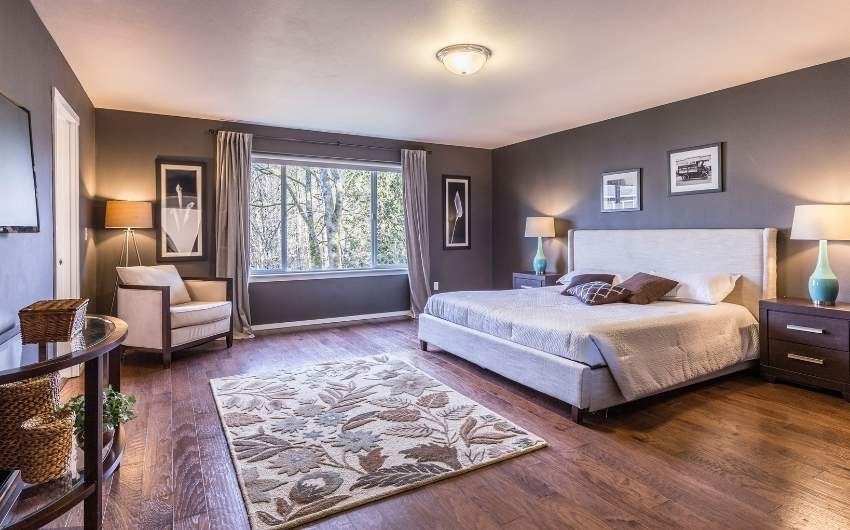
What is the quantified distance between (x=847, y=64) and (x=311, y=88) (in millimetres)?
4112

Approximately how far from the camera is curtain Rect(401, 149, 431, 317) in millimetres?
6172

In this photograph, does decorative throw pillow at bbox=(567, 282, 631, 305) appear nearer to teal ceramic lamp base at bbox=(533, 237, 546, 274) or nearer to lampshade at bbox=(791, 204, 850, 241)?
lampshade at bbox=(791, 204, 850, 241)

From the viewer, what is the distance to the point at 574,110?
15.6ft

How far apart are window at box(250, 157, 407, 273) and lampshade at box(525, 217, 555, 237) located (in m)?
1.80

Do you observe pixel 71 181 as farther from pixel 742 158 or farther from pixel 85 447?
pixel 742 158

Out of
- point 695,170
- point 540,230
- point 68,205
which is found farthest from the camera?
point 540,230

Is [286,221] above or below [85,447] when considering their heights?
above

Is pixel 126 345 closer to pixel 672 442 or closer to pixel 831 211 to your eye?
pixel 672 442

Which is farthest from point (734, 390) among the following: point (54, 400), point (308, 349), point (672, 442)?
point (54, 400)

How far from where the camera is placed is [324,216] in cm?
591

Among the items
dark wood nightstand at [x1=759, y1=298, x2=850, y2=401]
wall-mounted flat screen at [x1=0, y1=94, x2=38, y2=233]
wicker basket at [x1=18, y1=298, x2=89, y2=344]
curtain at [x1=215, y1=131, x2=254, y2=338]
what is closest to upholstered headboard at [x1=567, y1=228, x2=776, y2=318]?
dark wood nightstand at [x1=759, y1=298, x2=850, y2=401]

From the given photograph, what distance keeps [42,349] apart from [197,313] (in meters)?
2.79

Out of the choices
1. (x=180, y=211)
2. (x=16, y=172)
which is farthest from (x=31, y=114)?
(x=180, y=211)

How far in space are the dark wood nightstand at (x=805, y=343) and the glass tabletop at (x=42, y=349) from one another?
4.20 metres
